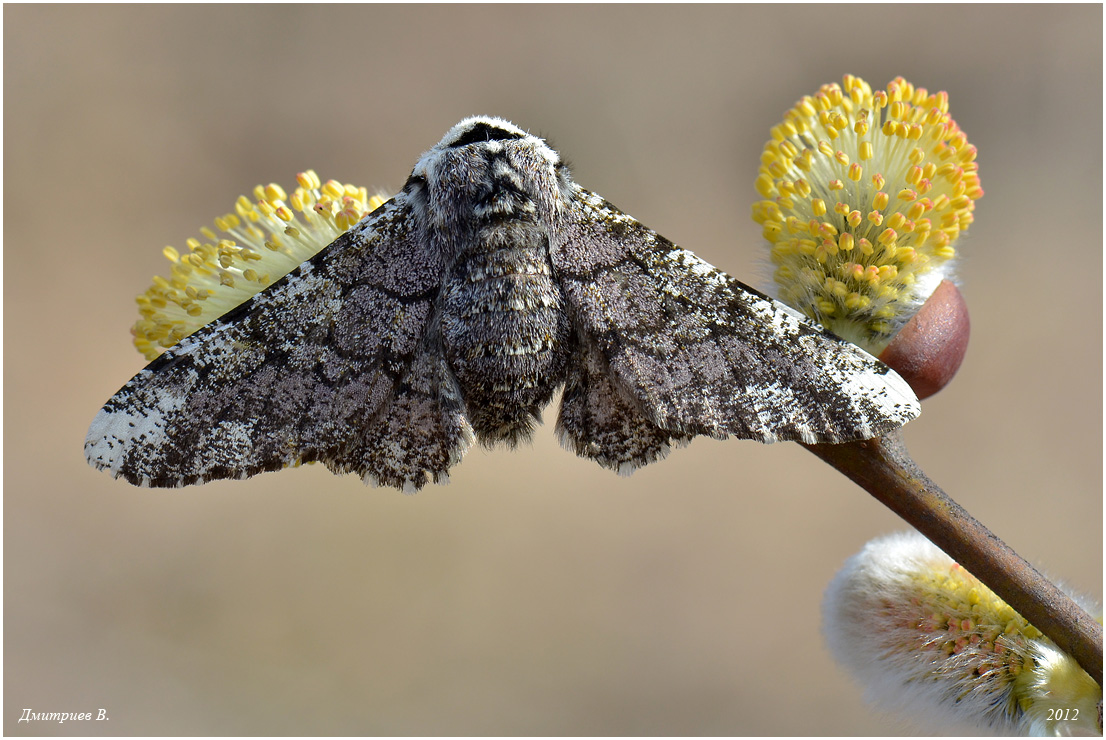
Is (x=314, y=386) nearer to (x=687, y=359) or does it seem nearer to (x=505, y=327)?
(x=505, y=327)

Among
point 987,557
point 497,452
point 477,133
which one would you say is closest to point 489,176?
point 477,133

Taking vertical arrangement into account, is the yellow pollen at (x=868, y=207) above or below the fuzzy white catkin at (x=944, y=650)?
above

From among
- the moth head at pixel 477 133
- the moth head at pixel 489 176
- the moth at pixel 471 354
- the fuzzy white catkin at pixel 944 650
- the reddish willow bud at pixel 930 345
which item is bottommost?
the fuzzy white catkin at pixel 944 650

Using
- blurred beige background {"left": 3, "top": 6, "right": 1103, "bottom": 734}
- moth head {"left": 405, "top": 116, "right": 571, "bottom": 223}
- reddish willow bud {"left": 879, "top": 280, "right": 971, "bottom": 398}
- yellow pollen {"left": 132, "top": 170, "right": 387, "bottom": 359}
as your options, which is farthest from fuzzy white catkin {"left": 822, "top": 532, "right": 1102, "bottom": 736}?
blurred beige background {"left": 3, "top": 6, "right": 1103, "bottom": 734}

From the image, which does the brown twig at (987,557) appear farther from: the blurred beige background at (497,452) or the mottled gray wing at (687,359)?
the blurred beige background at (497,452)

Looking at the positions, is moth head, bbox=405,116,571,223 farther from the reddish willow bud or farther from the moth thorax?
the reddish willow bud

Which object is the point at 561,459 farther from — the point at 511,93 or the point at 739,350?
the point at 739,350

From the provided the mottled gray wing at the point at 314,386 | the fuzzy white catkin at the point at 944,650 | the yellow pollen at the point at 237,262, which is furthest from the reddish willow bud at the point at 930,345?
the yellow pollen at the point at 237,262

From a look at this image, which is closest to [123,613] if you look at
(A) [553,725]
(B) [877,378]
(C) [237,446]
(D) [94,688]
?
(D) [94,688]
